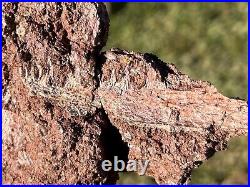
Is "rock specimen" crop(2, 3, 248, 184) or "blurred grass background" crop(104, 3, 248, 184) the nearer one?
"rock specimen" crop(2, 3, 248, 184)

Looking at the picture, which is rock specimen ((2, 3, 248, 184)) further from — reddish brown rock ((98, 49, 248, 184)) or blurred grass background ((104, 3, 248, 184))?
blurred grass background ((104, 3, 248, 184))

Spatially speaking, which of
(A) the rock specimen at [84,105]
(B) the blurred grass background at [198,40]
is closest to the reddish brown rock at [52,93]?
(A) the rock specimen at [84,105]

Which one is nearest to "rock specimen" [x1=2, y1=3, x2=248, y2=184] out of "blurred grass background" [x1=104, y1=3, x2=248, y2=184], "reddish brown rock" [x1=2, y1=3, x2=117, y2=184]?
"reddish brown rock" [x1=2, y1=3, x2=117, y2=184]

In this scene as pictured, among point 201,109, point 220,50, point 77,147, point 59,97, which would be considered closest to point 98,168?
point 77,147

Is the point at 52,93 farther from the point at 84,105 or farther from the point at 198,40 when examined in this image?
the point at 198,40

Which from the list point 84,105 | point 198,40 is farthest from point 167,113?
point 198,40

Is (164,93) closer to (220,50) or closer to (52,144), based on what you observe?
(52,144)
